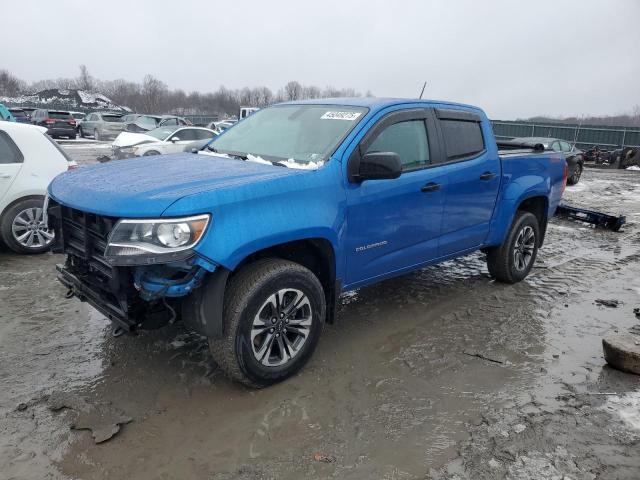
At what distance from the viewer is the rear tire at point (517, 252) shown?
5.32 m

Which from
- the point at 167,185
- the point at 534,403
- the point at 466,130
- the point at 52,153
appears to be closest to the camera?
the point at 167,185

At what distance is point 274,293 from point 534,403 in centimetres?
189

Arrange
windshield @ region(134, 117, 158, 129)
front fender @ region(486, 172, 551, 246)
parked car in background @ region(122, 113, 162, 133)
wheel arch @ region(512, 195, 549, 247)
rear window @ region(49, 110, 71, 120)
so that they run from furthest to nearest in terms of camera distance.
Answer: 1. rear window @ region(49, 110, 71, 120)
2. windshield @ region(134, 117, 158, 129)
3. parked car in background @ region(122, 113, 162, 133)
4. wheel arch @ region(512, 195, 549, 247)
5. front fender @ region(486, 172, 551, 246)

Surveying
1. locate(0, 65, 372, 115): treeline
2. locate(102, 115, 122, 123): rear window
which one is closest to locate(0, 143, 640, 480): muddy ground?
locate(102, 115, 122, 123): rear window

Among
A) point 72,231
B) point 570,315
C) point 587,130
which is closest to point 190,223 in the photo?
point 72,231

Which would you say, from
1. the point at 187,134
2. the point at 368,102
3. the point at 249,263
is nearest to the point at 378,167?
the point at 368,102

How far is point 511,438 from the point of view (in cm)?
283

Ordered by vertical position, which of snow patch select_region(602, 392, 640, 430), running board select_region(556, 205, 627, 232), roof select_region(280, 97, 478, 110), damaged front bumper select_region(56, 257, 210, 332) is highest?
roof select_region(280, 97, 478, 110)

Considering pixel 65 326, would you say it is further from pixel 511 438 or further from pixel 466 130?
pixel 466 130

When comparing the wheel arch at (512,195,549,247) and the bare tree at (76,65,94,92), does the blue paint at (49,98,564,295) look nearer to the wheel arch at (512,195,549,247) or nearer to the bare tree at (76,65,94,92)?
the wheel arch at (512,195,549,247)

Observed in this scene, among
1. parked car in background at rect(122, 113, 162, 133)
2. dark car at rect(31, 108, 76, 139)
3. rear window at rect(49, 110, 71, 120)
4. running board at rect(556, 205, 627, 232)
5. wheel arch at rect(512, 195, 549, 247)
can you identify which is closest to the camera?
wheel arch at rect(512, 195, 549, 247)

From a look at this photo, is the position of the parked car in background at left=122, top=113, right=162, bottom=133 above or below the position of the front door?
above

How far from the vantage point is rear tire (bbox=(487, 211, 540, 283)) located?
532cm

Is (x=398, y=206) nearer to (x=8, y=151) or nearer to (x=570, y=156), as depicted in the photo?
(x=8, y=151)
